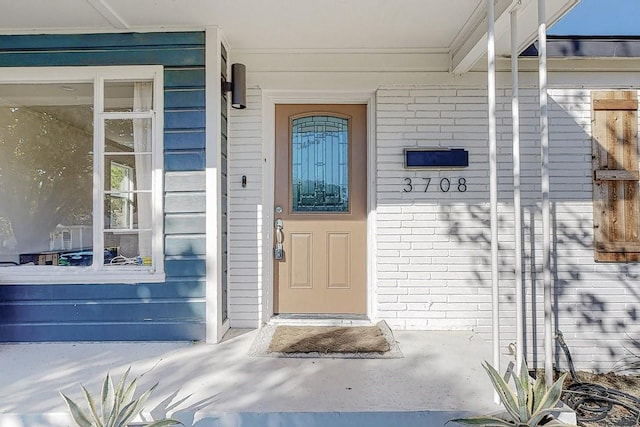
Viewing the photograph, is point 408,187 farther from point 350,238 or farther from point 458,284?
point 458,284

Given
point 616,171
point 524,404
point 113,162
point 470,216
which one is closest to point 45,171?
point 113,162

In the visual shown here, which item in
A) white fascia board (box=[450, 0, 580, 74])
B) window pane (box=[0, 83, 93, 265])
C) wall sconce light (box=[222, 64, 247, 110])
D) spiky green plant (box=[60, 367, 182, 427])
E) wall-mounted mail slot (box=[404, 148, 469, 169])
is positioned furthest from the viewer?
window pane (box=[0, 83, 93, 265])

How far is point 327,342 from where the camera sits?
10.2 ft

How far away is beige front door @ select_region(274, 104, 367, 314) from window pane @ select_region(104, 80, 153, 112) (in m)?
1.10

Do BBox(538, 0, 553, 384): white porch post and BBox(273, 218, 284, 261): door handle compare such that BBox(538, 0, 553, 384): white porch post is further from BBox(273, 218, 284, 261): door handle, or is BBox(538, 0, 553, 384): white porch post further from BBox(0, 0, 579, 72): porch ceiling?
BBox(273, 218, 284, 261): door handle

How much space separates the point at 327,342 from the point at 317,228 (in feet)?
3.44

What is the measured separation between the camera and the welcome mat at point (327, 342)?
115 inches

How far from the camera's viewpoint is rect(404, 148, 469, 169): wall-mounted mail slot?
3568 millimetres

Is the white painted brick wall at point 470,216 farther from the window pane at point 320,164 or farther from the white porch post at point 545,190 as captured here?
the white porch post at point 545,190

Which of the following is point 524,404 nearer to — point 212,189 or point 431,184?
point 431,184

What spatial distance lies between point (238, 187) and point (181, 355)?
1.43 meters

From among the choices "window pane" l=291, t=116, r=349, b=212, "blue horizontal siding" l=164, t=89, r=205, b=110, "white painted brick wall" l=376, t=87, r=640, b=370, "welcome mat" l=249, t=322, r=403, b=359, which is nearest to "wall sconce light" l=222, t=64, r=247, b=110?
"blue horizontal siding" l=164, t=89, r=205, b=110

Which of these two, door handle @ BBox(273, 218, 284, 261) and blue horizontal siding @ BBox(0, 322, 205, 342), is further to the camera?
door handle @ BBox(273, 218, 284, 261)

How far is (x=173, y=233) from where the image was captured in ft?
10.5
